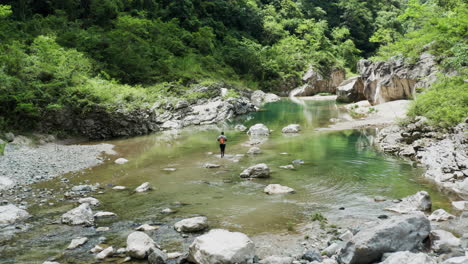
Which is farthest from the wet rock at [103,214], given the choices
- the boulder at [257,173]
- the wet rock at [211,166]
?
the wet rock at [211,166]

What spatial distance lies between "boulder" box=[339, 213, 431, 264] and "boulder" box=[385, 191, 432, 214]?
10.2ft

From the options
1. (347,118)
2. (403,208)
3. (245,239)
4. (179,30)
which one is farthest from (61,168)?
(179,30)

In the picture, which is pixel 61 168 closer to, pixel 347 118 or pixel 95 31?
pixel 347 118

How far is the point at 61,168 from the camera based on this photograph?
1720 centimetres

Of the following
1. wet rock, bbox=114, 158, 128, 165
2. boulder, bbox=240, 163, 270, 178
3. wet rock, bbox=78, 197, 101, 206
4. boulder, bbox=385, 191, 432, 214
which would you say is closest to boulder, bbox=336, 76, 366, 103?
boulder, bbox=240, 163, 270, 178

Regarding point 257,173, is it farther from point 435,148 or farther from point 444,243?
point 435,148

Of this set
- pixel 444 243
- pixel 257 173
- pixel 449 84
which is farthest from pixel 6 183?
pixel 449 84

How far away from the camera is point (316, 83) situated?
6769cm

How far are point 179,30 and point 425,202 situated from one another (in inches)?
2233

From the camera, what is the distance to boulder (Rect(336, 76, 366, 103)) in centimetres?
4750

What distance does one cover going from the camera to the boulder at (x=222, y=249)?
741 cm

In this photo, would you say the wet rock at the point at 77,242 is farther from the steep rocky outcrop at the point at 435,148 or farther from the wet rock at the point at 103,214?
the steep rocky outcrop at the point at 435,148

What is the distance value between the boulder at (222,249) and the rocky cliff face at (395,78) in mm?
26986

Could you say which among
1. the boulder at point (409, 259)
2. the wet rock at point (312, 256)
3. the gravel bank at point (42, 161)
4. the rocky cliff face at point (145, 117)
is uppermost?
the rocky cliff face at point (145, 117)
